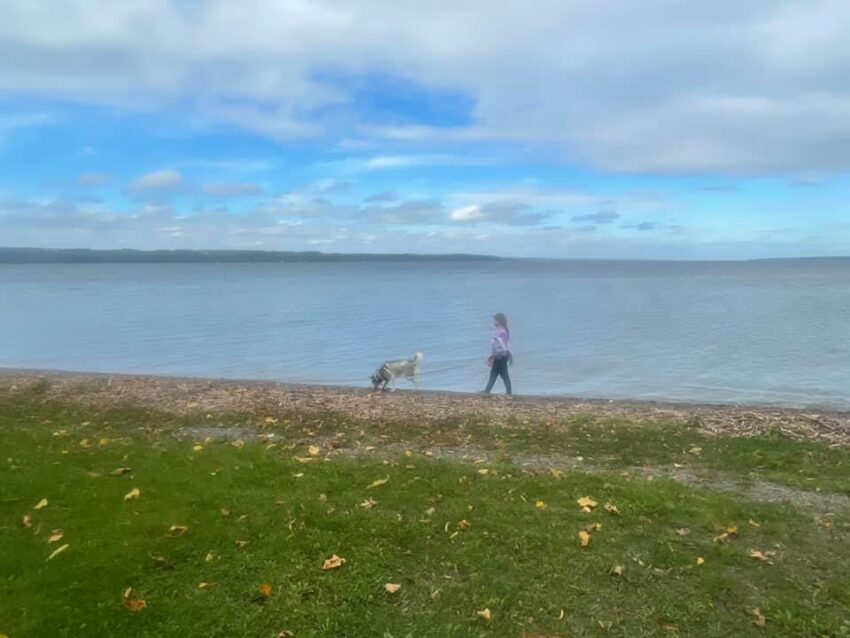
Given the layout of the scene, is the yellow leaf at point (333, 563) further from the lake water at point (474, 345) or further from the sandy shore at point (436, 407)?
the lake water at point (474, 345)

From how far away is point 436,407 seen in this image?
56.1 feet

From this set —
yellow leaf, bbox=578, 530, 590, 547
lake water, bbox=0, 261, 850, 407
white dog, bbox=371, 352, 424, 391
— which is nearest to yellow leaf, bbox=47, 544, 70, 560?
yellow leaf, bbox=578, 530, 590, 547

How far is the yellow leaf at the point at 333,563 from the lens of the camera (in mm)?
6988

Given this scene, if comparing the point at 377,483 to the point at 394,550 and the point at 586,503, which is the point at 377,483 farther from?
the point at 586,503

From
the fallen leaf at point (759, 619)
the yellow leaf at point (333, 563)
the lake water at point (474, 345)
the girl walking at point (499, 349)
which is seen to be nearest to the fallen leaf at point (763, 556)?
the fallen leaf at point (759, 619)

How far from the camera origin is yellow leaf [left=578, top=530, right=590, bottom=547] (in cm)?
769

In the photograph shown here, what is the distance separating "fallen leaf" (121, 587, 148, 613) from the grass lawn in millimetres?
27

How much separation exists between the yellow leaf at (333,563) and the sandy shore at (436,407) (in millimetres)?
8302

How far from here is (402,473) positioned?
10.3 metres

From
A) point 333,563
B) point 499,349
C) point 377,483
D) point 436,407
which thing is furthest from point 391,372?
point 333,563

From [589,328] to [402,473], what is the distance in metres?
41.6

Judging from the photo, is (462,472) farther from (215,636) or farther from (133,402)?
(133,402)

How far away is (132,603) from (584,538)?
14.5 ft

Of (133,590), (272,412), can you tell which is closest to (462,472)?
(133,590)
